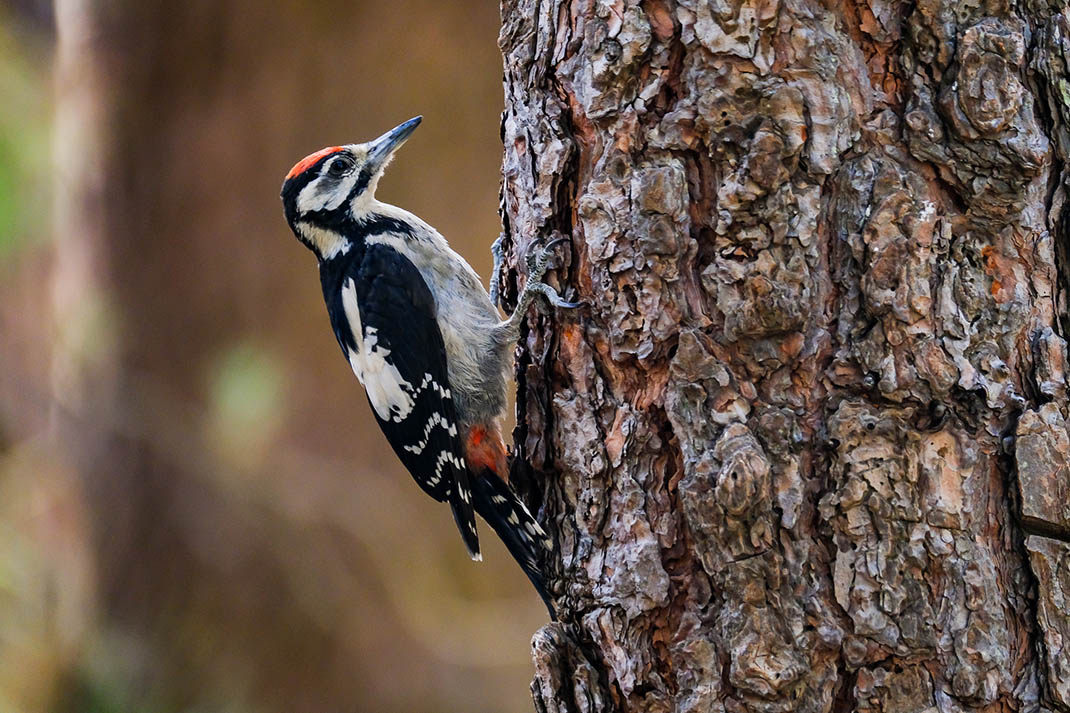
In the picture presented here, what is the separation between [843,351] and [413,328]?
4.98 ft

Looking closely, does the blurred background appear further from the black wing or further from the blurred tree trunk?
the blurred tree trunk

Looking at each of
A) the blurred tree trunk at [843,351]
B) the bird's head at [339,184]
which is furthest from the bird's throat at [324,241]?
the blurred tree trunk at [843,351]

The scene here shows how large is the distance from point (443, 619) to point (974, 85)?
3.61m

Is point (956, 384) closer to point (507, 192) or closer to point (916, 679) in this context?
point (916, 679)

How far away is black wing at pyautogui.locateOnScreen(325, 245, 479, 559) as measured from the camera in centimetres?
272

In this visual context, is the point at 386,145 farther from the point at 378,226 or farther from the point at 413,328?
the point at 413,328

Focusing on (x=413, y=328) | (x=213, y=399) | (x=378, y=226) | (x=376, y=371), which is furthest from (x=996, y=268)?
(x=213, y=399)

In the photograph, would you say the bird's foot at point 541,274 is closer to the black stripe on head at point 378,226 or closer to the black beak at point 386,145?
the black stripe on head at point 378,226

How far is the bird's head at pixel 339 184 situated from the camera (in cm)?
312

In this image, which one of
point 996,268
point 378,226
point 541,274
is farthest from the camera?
point 378,226

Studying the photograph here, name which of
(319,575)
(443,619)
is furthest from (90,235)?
(443,619)

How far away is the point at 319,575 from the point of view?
14.0 feet

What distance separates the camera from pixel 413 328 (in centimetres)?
285

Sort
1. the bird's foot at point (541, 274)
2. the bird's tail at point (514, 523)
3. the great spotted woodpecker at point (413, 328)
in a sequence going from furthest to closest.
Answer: the great spotted woodpecker at point (413, 328) < the bird's tail at point (514, 523) < the bird's foot at point (541, 274)
